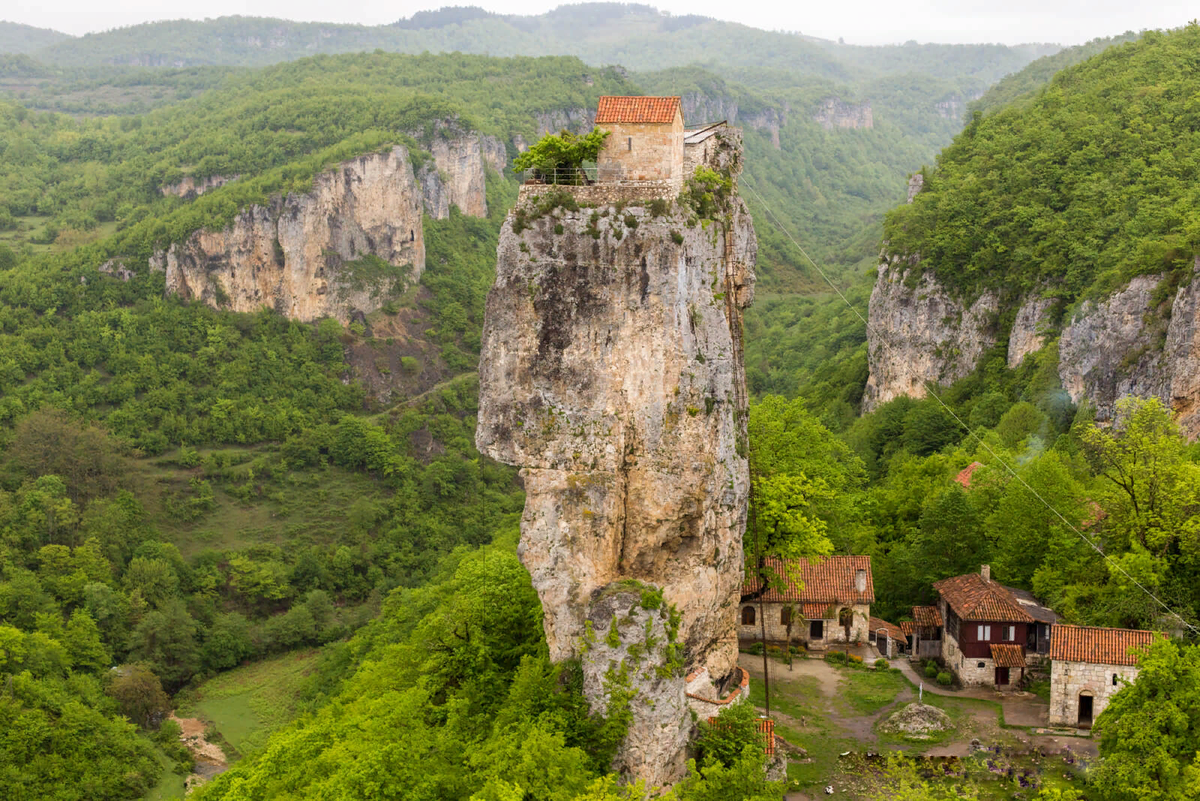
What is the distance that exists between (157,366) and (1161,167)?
285 ft

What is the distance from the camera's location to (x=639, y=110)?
31188 mm

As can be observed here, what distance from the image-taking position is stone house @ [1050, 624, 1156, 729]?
35531mm

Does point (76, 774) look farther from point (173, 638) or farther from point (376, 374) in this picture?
point (376, 374)

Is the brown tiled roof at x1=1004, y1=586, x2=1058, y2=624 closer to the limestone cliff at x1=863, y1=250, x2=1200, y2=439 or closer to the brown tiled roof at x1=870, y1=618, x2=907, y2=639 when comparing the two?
the brown tiled roof at x1=870, y1=618, x2=907, y2=639

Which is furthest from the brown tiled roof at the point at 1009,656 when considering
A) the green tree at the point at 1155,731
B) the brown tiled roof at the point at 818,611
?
the green tree at the point at 1155,731

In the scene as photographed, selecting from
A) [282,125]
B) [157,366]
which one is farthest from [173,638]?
[282,125]

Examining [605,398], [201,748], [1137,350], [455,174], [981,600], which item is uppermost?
[455,174]

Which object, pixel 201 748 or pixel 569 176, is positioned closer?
pixel 569 176

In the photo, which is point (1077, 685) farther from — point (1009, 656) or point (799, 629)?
point (799, 629)

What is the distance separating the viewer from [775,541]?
3997 cm

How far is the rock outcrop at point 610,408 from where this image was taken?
3027cm

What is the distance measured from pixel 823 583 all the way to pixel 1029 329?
41530mm

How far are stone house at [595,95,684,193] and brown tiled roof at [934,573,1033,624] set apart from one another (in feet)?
65.1

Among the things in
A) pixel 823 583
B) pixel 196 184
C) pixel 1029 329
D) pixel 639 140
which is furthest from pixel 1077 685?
pixel 196 184
